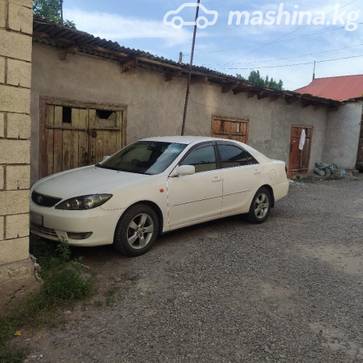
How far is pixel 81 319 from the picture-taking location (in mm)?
3406

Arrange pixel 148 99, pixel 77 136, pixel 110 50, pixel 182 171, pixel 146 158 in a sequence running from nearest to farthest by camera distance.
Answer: pixel 182 171 < pixel 146 158 < pixel 110 50 < pixel 77 136 < pixel 148 99

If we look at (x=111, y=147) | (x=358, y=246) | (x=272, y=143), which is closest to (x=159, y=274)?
(x=358, y=246)

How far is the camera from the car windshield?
5.35m

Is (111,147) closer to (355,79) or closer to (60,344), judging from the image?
(60,344)

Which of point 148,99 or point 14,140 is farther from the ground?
point 148,99

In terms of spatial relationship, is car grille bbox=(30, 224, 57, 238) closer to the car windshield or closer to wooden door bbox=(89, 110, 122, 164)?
the car windshield

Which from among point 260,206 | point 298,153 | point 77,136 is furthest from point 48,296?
point 298,153

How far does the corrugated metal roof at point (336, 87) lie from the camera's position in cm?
2418

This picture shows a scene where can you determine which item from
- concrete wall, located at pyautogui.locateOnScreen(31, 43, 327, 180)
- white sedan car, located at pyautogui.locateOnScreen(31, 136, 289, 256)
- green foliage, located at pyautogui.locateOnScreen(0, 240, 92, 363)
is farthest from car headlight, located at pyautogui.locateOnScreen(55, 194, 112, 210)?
concrete wall, located at pyautogui.locateOnScreen(31, 43, 327, 180)

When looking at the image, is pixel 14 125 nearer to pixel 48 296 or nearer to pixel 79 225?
pixel 79 225

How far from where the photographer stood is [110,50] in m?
7.31

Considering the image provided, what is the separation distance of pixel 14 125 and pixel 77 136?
4.09 meters

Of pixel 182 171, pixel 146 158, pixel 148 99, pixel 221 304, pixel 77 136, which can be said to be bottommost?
pixel 221 304

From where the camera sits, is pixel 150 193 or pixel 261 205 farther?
pixel 261 205
